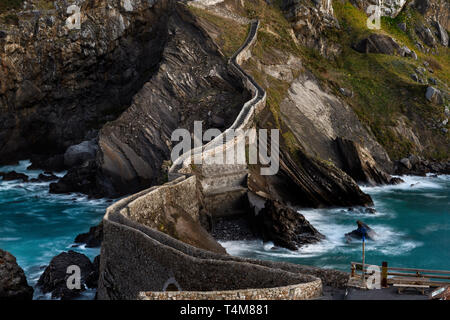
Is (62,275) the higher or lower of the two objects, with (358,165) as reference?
lower

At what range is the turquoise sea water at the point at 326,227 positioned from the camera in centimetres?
3186

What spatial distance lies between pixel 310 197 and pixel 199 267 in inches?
1020

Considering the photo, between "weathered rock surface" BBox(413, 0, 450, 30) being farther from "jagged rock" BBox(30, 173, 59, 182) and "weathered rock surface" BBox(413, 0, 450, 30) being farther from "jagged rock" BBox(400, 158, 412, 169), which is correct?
"jagged rock" BBox(30, 173, 59, 182)

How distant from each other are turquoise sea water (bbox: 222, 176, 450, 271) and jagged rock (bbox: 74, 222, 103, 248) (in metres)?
8.25

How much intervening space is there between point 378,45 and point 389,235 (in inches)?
1643

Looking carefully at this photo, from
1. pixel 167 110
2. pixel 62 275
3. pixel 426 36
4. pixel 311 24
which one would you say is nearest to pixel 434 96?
pixel 311 24

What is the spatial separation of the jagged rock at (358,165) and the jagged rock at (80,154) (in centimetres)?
2601

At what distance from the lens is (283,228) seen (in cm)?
3312

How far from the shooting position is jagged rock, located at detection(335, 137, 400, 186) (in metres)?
48.7

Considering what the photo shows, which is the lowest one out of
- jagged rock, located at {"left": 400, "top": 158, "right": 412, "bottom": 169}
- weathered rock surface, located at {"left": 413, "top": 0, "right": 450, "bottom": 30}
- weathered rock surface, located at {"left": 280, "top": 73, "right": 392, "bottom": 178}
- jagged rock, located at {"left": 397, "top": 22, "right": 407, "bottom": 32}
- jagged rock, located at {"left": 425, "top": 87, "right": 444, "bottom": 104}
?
jagged rock, located at {"left": 400, "top": 158, "right": 412, "bottom": 169}

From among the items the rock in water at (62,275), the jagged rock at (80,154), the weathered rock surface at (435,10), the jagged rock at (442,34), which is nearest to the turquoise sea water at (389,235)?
the rock in water at (62,275)

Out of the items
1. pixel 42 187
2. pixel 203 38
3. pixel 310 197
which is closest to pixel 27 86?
pixel 42 187

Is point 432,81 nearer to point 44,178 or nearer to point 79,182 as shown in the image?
point 79,182

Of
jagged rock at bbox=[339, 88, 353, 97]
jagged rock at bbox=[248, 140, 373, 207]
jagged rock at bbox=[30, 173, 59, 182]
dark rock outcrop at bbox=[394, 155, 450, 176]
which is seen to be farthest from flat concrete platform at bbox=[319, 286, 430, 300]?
jagged rock at bbox=[339, 88, 353, 97]
